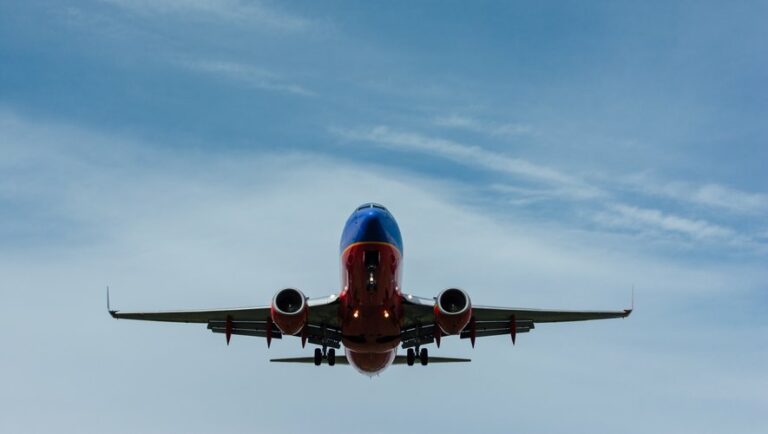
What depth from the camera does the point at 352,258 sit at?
1319 inches

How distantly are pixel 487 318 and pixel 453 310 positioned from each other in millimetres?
5563

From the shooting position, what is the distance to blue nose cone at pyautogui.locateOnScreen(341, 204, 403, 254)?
109ft

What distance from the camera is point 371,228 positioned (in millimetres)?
33375

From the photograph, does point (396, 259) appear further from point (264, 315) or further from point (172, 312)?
point (172, 312)

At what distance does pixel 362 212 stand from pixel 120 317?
35.2ft

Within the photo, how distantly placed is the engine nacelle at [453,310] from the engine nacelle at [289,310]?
470 cm

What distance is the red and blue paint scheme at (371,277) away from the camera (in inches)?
1309

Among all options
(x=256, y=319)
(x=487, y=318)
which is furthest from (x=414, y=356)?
(x=256, y=319)

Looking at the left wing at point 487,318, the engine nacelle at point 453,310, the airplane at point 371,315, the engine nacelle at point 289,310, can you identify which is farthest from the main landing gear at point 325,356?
the engine nacelle at point 453,310

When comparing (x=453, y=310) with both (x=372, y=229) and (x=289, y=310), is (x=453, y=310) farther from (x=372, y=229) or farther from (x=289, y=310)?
(x=289, y=310)

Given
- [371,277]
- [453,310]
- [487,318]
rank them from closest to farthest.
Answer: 1. [371,277]
2. [453,310]
3. [487,318]

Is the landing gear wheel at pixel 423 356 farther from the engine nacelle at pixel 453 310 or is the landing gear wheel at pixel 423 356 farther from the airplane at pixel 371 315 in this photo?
the engine nacelle at pixel 453 310

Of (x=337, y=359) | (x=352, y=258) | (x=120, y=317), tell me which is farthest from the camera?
(x=337, y=359)

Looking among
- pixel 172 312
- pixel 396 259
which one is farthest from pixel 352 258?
pixel 172 312
